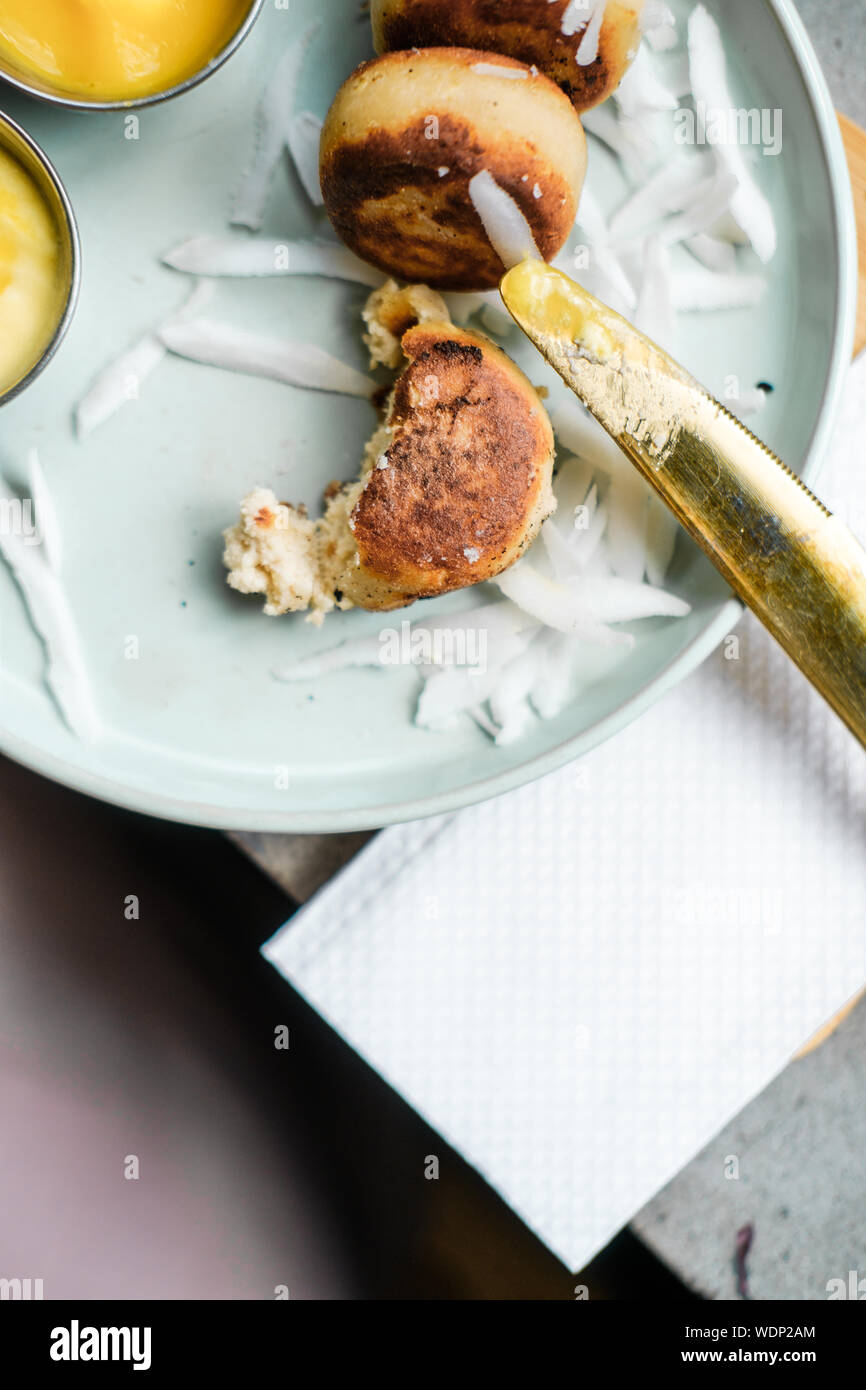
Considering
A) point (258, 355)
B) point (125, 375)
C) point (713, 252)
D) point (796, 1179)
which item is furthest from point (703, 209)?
point (796, 1179)

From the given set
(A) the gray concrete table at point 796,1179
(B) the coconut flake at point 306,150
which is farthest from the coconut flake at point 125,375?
(A) the gray concrete table at point 796,1179

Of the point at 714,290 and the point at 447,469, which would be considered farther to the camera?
the point at 714,290

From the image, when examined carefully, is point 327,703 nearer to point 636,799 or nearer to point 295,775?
point 295,775

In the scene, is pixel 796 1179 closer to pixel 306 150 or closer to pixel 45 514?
pixel 45 514

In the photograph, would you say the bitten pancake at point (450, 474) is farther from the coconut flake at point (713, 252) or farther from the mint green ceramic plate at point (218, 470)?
the coconut flake at point (713, 252)

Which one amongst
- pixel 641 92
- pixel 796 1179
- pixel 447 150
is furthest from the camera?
pixel 796 1179

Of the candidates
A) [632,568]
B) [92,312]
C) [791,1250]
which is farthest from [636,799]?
[92,312]
